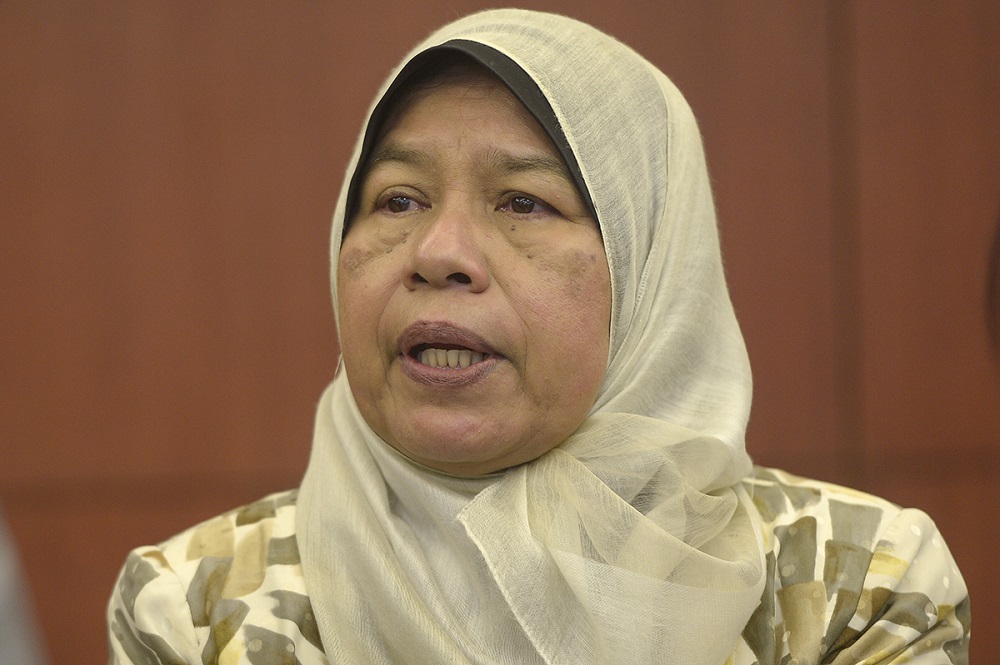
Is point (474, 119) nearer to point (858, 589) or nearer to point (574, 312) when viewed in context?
point (574, 312)

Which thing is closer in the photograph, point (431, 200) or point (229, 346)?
point (431, 200)

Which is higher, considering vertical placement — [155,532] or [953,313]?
[953,313]

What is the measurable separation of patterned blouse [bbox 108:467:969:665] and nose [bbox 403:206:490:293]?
0.43 meters

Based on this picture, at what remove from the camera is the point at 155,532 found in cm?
229

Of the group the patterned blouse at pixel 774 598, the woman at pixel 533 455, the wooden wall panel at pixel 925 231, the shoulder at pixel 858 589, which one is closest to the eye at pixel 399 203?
the woman at pixel 533 455

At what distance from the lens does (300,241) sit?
2.29 m

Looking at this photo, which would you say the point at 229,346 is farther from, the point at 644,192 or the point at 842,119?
the point at 842,119

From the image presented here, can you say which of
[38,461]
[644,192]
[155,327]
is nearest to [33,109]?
[155,327]

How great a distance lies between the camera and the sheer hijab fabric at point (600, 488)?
124 cm

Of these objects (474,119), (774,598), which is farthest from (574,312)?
(774,598)

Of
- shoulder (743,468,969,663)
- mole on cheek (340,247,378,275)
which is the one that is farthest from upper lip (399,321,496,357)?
shoulder (743,468,969,663)

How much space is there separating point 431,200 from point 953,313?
4.59 ft

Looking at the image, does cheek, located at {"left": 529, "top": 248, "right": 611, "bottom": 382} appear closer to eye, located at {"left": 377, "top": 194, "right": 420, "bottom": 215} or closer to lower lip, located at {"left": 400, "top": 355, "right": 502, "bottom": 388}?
lower lip, located at {"left": 400, "top": 355, "right": 502, "bottom": 388}

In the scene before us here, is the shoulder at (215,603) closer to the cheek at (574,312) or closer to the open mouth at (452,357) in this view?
the open mouth at (452,357)
